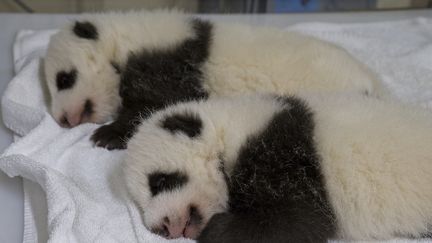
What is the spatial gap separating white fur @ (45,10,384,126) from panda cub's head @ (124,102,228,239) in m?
0.57

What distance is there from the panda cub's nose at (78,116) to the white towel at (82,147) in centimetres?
5

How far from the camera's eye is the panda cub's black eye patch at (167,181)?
154 cm

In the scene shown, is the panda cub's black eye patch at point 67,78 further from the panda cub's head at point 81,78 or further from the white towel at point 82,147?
the white towel at point 82,147

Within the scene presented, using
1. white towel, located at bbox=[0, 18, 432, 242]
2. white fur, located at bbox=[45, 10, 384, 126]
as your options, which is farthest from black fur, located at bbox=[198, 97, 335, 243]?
white fur, located at bbox=[45, 10, 384, 126]

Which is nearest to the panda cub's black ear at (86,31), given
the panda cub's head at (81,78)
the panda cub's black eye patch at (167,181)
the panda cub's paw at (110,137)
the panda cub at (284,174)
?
the panda cub's head at (81,78)

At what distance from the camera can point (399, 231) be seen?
1.53 metres

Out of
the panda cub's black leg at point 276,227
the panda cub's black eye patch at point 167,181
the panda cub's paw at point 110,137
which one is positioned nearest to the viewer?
the panda cub's black leg at point 276,227

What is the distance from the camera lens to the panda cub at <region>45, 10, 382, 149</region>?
6.82 feet

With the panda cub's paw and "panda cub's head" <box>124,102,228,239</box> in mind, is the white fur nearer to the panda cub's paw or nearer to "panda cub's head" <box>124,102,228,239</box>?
the panda cub's paw

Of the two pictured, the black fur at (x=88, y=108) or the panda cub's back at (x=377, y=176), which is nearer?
the panda cub's back at (x=377, y=176)

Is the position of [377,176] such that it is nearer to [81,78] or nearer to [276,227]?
[276,227]

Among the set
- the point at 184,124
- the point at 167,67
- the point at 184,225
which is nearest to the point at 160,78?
Result: the point at 167,67

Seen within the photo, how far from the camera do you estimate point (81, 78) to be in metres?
2.21

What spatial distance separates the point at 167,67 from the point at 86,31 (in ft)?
1.27
